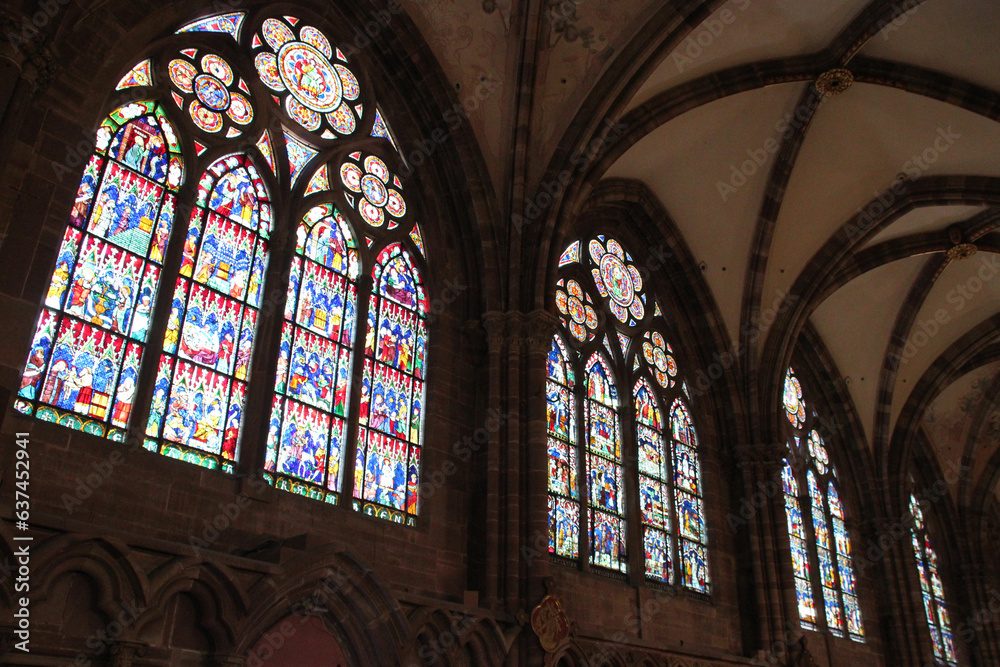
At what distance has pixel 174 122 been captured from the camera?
8.70 meters

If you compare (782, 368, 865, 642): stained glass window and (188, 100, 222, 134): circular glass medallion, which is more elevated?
(188, 100, 222, 134): circular glass medallion

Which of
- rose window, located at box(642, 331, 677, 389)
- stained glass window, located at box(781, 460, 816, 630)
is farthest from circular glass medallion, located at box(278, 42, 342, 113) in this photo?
stained glass window, located at box(781, 460, 816, 630)

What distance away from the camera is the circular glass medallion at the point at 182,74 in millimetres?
8867

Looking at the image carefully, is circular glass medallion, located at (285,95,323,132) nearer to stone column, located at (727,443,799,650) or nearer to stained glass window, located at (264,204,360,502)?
stained glass window, located at (264,204,360,502)

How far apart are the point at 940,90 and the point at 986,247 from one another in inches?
166

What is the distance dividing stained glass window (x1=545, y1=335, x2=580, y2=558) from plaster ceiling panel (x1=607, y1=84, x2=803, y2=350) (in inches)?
132

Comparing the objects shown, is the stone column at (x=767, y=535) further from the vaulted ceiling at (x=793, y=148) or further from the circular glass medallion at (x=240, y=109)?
the circular glass medallion at (x=240, y=109)

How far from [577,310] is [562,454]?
2401mm

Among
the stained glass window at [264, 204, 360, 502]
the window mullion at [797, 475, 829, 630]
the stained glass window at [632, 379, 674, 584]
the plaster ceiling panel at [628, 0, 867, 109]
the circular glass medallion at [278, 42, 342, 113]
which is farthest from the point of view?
the window mullion at [797, 475, 829, 630]

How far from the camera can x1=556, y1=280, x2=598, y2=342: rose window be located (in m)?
12.8

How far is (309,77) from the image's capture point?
33.8ft

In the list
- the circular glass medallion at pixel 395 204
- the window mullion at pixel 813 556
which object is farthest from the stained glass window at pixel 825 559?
the circular glass medallion at pixel 395 204

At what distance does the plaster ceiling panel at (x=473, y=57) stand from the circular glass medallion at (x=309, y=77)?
137cm

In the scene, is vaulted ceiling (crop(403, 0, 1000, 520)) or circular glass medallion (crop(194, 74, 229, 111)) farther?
vaulted ceiling (crop(403, 0, 1000, 520))
